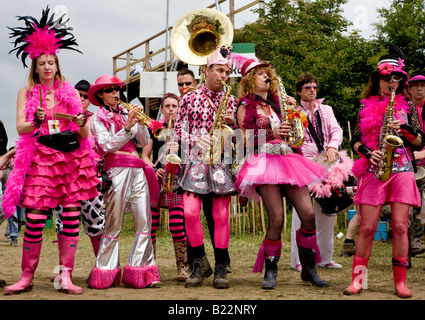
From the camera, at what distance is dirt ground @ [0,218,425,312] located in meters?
4.18

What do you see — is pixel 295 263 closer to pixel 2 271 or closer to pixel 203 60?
pixel 203 60

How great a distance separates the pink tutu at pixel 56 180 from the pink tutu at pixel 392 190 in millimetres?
2344

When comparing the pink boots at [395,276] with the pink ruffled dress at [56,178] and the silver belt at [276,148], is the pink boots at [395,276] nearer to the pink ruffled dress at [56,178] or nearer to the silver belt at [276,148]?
the silver belt at [276,148]

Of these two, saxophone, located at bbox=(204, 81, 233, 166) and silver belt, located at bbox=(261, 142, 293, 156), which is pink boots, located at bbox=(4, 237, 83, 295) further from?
silver belt, located at bbox=(261, 142, 293, 156)

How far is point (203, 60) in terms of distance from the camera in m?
5.49

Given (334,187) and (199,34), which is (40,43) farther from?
(334,187)

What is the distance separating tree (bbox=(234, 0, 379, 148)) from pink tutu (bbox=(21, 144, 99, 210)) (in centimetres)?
837

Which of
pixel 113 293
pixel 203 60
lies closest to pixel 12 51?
pixel 203 60

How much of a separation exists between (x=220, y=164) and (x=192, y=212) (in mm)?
501

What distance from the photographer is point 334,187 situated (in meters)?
5.46

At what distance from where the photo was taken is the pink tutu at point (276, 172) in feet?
14.6

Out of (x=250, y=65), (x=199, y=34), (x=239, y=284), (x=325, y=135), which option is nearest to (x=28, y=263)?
(x=239, y=284)

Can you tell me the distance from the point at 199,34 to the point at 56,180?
2.31m

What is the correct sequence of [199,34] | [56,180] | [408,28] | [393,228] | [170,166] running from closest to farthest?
[393,228] → [56,180] → [170,166] → [199,34] → [408,28]
